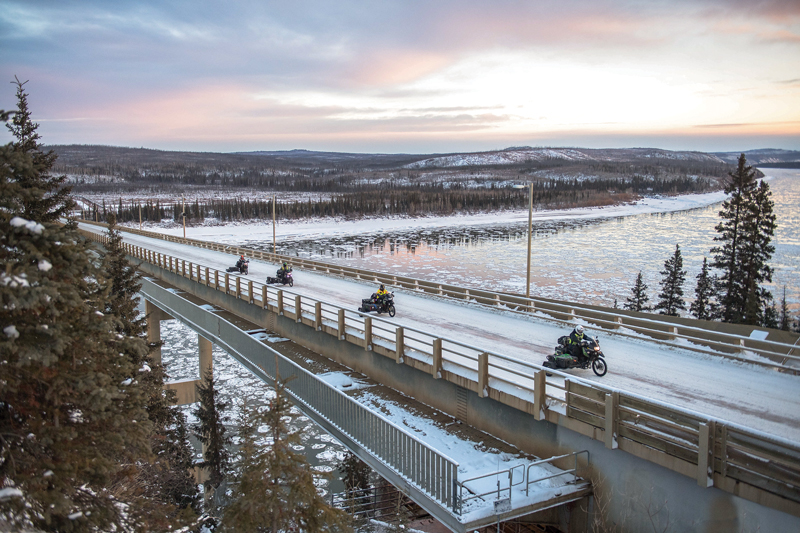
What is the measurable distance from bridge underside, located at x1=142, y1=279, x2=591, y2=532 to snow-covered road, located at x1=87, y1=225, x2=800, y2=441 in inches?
119

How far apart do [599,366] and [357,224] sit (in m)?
113

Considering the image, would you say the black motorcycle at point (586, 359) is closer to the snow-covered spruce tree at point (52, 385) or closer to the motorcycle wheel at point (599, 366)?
the motorcycle wheel at point (599, 366)

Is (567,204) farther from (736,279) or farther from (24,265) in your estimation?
(24,265)

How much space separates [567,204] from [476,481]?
524 ft

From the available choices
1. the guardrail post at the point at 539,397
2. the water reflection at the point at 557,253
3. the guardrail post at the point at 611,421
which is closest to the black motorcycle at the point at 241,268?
the water reflection at the point at 557,253

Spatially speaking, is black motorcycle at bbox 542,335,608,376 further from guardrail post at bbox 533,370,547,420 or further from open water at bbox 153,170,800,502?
open water at bbox 153,170,800,502

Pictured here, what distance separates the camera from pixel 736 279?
40.3m

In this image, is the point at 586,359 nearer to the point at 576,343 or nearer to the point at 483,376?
the point at 576,343

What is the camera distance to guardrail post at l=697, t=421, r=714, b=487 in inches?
325

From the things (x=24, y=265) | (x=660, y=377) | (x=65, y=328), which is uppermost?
(x=24, y=265)

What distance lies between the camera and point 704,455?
8289mm

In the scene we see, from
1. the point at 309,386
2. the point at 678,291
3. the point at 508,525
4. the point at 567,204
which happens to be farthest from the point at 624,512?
the point at 567,204

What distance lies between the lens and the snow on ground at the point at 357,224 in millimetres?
104062

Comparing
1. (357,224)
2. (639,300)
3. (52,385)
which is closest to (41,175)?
(52,385)
